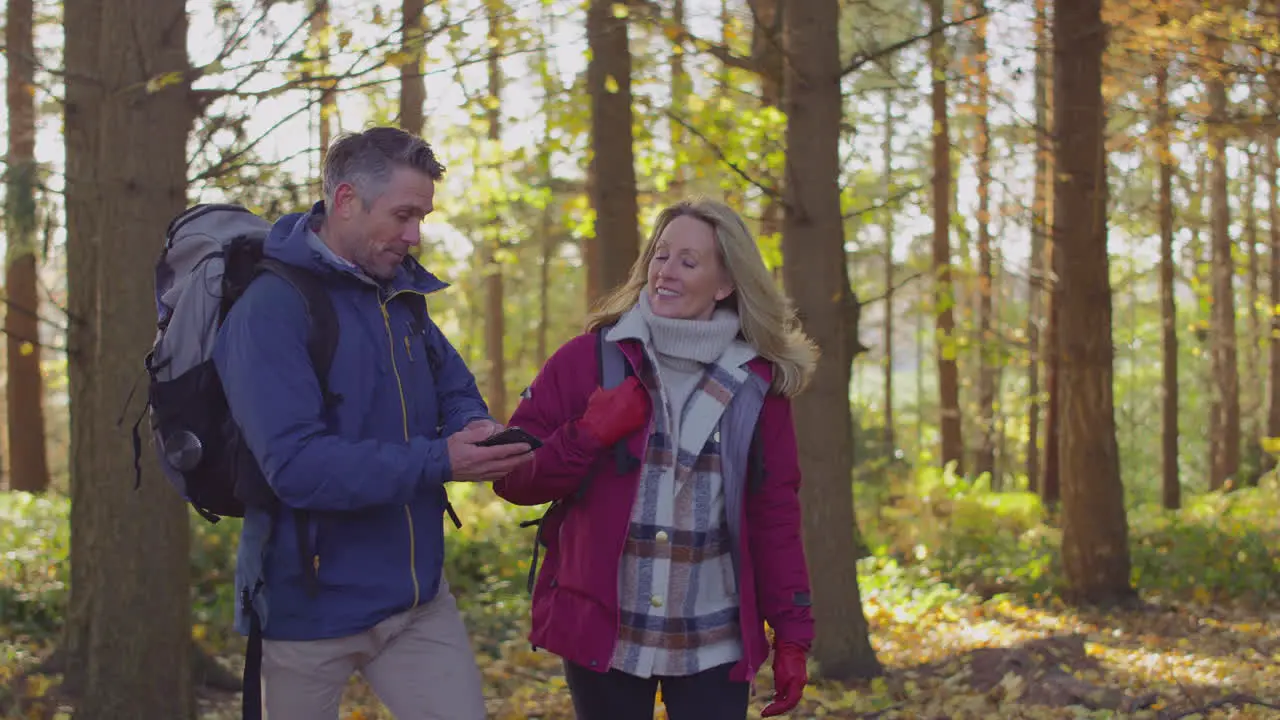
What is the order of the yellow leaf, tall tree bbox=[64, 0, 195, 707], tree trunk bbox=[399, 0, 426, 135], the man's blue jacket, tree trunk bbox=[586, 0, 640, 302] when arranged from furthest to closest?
tree trunk bbox=[586, 0, 640, 302]
tree trunk bbox=[399, 0, 426, 135]
tall tree bbox=[64, 0, 195, 707]
the yellow leaf
the man's blue jacket

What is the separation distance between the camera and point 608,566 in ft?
10.9

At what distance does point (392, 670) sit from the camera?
3182 mm

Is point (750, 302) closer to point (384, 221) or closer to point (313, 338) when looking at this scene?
point (384, 221)

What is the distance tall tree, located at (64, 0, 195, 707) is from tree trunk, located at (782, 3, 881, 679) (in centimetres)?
331

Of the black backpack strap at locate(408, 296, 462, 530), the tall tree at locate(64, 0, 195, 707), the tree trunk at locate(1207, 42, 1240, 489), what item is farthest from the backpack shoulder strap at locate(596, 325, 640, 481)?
the tree trunk at locate(1207, 42, 1240, 489)

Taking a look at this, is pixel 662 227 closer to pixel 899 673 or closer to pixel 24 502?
pixel 899 673

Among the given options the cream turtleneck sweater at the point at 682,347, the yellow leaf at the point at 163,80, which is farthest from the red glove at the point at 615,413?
the yellow leaf at the point at 163,80

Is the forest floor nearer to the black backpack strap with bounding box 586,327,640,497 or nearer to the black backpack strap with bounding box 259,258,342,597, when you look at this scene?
the black backpack strap with bounding box 586,327,640,497

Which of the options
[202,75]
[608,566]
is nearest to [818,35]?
[202,75]

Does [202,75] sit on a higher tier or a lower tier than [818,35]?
lower

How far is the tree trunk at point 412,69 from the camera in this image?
18.0 feet

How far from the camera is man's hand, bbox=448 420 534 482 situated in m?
2.97

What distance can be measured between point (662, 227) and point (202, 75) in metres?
2.46

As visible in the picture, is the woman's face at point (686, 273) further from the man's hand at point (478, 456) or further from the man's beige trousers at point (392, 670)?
the man's beige trousers at point (392, 670)
